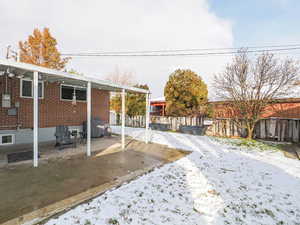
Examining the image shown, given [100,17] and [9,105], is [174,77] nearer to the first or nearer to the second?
[100,17]

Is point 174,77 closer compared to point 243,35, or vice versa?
point 243,35

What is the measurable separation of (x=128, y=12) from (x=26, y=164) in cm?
1151

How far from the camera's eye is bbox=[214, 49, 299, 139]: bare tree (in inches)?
315

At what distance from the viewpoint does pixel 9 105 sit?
6086 mm

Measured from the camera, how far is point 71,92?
809 centimetres

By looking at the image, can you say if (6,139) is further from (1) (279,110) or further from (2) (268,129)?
(1) (279,110)

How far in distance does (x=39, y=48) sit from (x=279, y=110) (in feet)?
69.5

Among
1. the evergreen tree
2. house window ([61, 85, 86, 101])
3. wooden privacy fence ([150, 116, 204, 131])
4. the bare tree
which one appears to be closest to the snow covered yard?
the bare tree

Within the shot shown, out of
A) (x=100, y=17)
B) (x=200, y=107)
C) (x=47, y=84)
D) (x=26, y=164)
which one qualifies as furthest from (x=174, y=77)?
(x=26, y=164)

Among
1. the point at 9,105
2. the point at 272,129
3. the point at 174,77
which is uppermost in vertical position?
the point at 174,77

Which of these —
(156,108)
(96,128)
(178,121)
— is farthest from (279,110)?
(156,108)

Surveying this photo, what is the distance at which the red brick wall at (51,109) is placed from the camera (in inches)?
244

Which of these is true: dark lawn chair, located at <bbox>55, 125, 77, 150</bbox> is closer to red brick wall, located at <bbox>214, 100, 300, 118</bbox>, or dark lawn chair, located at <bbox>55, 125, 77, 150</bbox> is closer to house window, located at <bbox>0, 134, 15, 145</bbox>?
house window, located at <bbox>0, 134, 15, 145</bbox>

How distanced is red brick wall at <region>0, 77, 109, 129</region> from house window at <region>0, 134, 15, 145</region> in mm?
374
